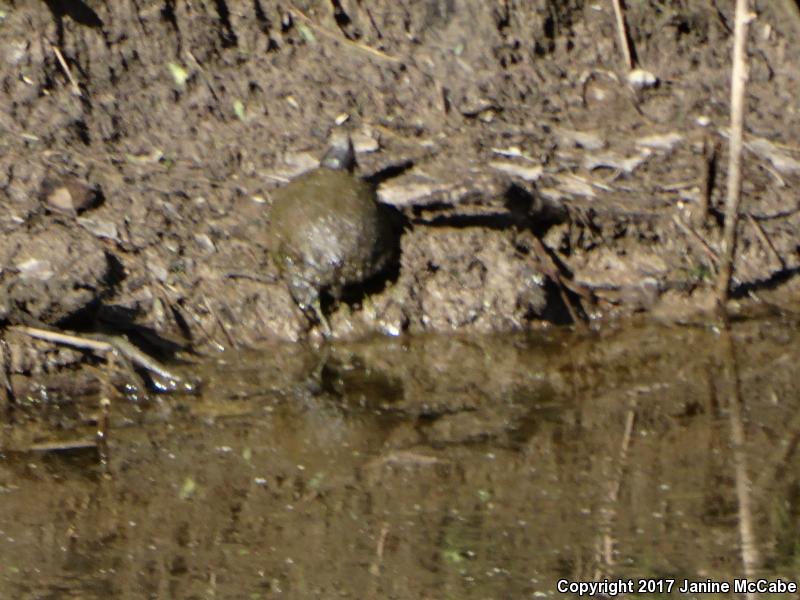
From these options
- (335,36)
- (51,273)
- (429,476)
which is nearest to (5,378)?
(51,273)

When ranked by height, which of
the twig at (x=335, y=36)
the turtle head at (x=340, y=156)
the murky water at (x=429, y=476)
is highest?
the twig at (x=335, y=36)

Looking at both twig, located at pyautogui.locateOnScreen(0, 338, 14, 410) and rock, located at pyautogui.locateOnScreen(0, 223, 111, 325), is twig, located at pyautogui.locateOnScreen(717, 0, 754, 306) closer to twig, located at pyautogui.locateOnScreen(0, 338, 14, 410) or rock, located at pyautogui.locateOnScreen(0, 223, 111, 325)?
rock, located at pyautogui.locateOnScreen(0, 223, 111, 325)

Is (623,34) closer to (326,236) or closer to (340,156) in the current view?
(340,156)

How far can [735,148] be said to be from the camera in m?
6.47

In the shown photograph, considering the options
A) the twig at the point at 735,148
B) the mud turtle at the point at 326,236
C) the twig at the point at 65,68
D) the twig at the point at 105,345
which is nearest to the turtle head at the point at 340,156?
the mud turtle at the point at 326,236

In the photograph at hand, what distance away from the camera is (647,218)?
7.19 meters

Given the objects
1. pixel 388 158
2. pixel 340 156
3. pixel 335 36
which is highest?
pixel 335 36

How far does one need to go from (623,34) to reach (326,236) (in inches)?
119

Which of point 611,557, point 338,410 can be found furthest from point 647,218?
point 611,557

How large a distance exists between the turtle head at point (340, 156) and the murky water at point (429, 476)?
99 cm

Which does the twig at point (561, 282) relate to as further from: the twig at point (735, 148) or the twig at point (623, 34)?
the twig at point (623, 34)

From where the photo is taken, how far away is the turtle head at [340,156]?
6.89 meters

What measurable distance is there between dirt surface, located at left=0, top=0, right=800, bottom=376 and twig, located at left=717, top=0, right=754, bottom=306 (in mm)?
263

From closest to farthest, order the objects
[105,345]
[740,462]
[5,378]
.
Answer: [740,462]
[5,378]
[105,345]
